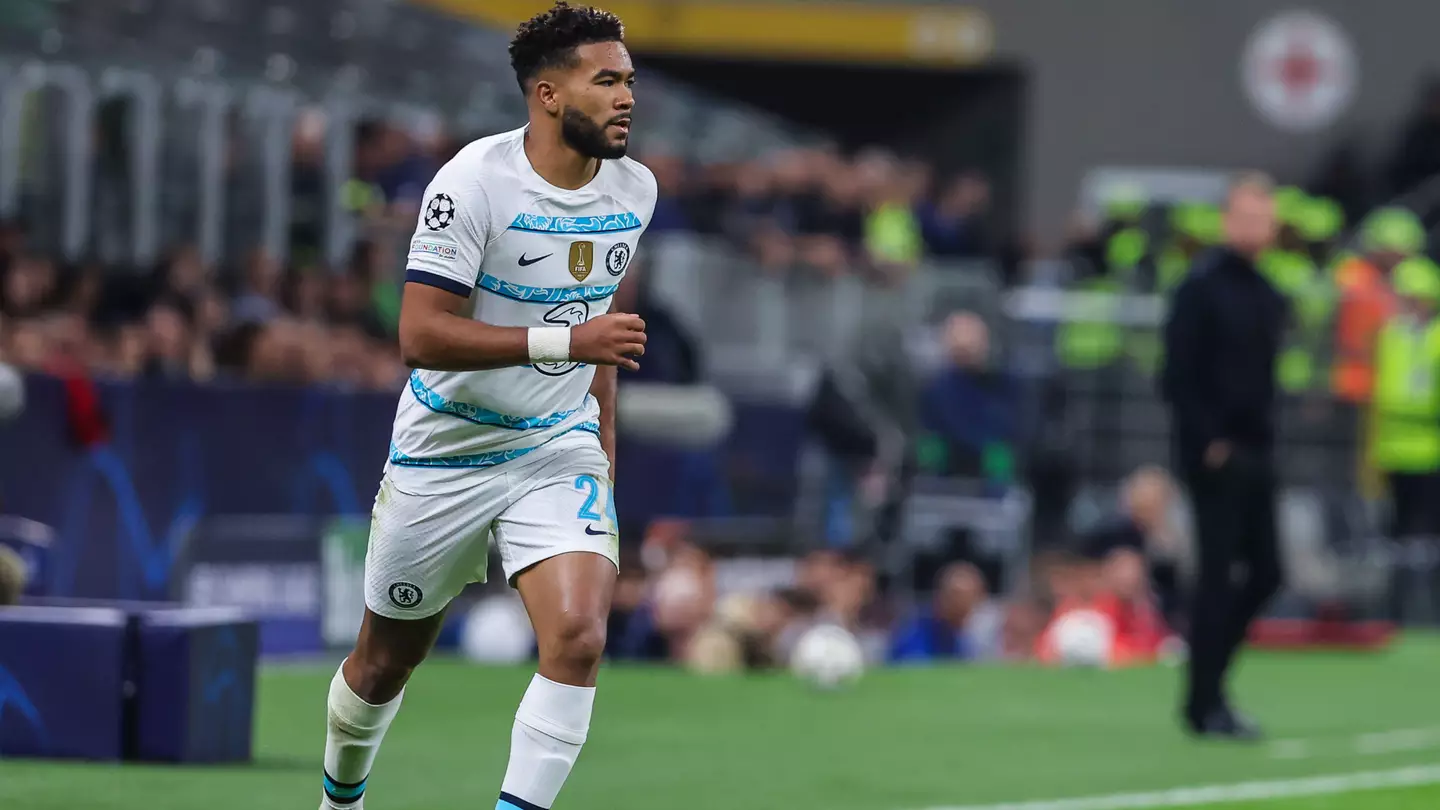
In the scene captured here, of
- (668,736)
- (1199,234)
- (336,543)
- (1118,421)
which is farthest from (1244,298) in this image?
(1199,234)

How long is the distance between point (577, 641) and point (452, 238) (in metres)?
1.09

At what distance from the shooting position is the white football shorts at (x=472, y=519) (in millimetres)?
6598

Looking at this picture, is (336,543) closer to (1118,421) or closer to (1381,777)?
(1381,777)

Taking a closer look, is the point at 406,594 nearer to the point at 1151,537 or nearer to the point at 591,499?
the point at 591,499

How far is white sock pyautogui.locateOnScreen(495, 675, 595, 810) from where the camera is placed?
627 centimetres

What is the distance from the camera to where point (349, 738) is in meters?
6.95

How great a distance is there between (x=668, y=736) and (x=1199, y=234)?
16.8 metres

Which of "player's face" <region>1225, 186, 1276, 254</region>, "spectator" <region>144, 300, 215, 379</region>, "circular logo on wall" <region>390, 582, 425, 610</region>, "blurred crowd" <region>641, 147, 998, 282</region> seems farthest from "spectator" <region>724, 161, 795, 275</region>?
"circular logo on wall" <region>390, 582, 425, 610</region>

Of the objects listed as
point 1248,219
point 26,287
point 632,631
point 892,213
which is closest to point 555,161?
point 1248,219

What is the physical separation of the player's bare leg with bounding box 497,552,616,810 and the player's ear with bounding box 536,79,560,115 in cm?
123

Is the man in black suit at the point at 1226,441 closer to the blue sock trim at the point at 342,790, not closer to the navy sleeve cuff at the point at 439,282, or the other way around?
the blue sock trim at the point at 342,790

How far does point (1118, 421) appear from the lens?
2241cm

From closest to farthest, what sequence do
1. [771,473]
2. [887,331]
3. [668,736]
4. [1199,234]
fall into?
1. [668,736]
2. [771,473]
3. [887,331]
4. [1199,234]

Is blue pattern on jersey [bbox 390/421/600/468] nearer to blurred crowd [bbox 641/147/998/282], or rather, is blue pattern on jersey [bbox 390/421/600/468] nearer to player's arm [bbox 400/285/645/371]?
player's arm [bbox 400/285/645/371]
